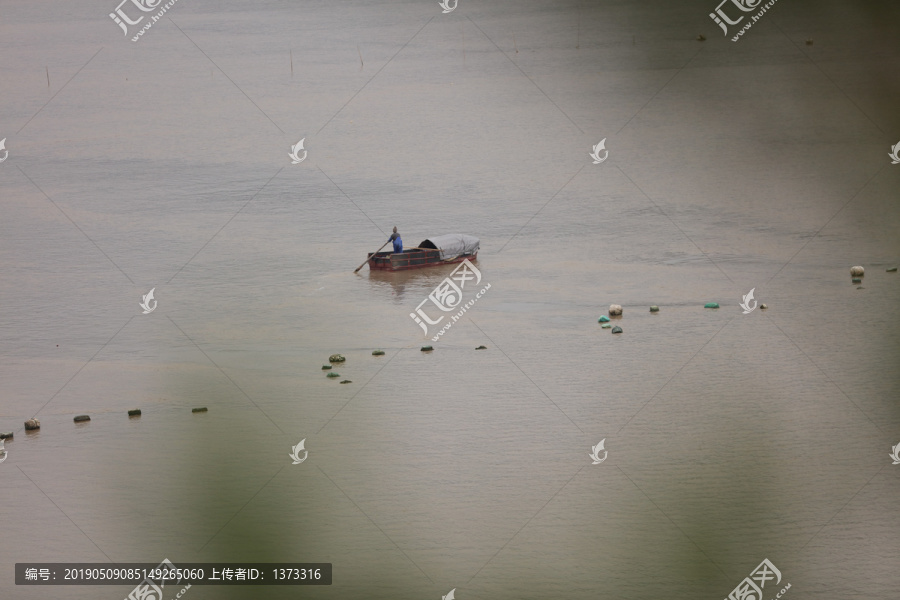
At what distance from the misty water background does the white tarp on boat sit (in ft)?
0.82

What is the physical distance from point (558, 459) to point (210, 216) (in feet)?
39.2

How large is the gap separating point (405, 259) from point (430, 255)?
1.22 feet

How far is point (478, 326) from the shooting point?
14109 millimetres

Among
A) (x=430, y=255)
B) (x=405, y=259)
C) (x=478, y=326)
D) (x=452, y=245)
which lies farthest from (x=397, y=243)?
(x=478, y=326)

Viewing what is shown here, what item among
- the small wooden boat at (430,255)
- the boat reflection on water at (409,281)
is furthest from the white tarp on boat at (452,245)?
the boat reflection on water at (409,281)

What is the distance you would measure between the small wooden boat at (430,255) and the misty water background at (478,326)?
9.1 inches

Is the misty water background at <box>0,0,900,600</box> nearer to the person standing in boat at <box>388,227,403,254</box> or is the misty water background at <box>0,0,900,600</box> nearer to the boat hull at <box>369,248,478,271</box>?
the boat hull at <box>369,248,478,271</box>

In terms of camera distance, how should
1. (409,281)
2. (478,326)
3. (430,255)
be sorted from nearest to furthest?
(478,326) → (409,281) → (430,255)

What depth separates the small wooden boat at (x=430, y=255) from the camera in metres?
16.8

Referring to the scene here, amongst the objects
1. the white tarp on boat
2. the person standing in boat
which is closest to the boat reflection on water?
the white tarp on boat

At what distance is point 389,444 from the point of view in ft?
35.4

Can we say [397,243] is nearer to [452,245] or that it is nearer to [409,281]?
[409,281]

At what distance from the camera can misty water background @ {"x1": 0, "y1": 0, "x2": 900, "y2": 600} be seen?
8625 mm

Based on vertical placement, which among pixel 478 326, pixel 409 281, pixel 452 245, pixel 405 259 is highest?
pixel 452 245
